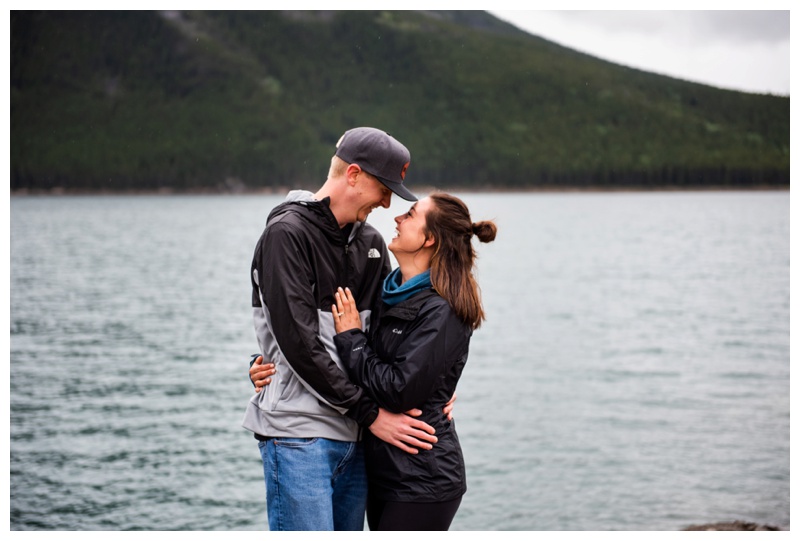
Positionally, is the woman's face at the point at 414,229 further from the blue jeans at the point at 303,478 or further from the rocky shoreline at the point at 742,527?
the rocky shoreline at the point at 742,527

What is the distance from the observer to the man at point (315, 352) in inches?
126

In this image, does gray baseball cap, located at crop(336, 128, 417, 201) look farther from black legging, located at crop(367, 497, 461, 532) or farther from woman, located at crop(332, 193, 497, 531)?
black legging, located at crop(367, 497, 461, 532)

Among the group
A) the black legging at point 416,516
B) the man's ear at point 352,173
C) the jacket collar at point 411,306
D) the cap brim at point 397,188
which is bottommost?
the black legging at point 416,516

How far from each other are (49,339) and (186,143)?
150 m

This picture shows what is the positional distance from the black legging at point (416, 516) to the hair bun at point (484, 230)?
98cm

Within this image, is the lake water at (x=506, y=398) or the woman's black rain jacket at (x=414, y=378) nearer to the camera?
the woman's black rain jacket at (x=414, y=378)

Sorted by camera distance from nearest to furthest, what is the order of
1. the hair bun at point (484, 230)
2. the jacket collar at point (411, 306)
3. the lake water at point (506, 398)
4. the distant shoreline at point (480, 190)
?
1. the jacket collar at point (411, 306)
2. the hair bun at point (484, 230)
3. the lake water at point (506, 398)
4. the distant shoreline at point (480, 190)

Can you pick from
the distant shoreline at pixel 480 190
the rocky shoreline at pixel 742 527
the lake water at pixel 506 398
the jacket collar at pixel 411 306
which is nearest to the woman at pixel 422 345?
the jacket collar at pixel 411 306

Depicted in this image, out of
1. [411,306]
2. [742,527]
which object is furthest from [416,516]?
[742,527]

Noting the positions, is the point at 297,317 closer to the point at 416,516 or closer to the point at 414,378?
the point at 414,378

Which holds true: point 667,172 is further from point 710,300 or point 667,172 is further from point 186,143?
point 710,300

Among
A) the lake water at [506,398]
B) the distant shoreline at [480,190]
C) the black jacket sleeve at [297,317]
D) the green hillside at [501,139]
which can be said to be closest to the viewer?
the black jacket sleeve at [297,317]

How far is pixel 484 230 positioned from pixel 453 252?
0.17 metres

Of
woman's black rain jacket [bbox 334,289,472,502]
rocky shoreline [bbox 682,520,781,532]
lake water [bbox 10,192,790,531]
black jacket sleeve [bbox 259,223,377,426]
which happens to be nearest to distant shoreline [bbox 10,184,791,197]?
lake water [bbox 10,192,790,531]
